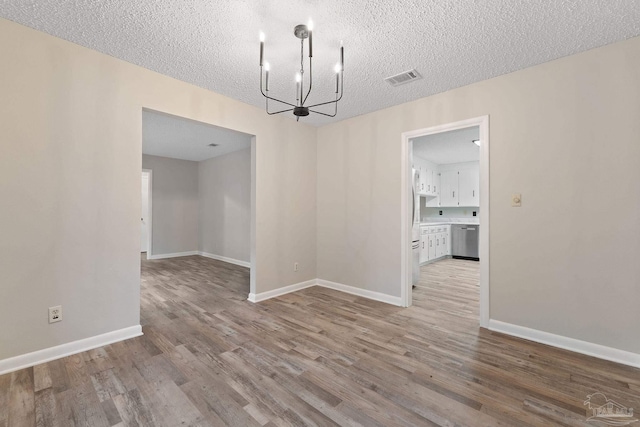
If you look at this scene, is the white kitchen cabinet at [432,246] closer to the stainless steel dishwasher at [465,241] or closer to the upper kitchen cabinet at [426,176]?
the stainless steel dishwasher at [465,241]

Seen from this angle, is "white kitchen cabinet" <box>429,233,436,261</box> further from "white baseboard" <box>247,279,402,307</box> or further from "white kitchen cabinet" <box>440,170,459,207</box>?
"white baseboard" <box>247,279,402,307</box>

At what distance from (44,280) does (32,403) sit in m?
0.88

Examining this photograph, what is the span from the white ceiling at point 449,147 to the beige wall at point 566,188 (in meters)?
1.47

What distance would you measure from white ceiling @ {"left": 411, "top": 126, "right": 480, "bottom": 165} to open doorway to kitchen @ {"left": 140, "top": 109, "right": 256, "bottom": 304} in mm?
3327

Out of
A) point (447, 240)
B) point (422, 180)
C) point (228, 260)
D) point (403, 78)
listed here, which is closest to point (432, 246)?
point (447, 240)

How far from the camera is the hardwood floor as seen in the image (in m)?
1.57

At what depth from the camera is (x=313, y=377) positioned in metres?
1.94

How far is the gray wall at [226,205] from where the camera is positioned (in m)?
6.06

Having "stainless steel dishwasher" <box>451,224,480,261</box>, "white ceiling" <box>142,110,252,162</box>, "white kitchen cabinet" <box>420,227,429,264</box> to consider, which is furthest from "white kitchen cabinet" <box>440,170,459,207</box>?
"white ceiling" <box>142,110,252,162</box>

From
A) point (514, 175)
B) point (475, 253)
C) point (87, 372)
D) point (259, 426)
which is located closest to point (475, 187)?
point (475, 253)

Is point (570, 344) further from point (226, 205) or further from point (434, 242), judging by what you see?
point (226, 205)

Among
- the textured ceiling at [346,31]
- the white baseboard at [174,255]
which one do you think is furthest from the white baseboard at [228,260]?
the textured ceiling at [346,31]

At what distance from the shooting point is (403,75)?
8.89 feet

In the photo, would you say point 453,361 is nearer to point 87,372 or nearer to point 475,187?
point 87,372
